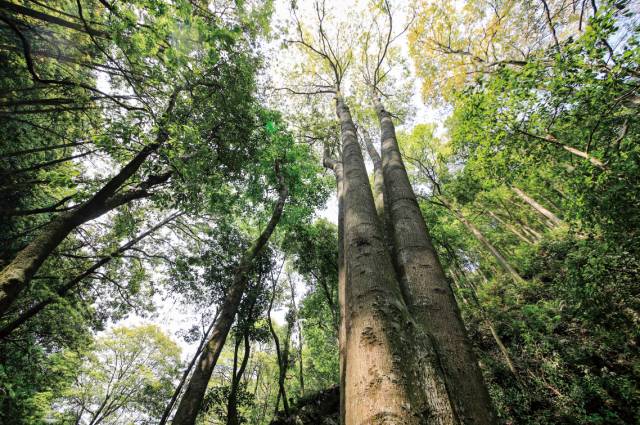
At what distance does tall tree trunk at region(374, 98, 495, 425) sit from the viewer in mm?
1244

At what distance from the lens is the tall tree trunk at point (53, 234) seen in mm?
2756

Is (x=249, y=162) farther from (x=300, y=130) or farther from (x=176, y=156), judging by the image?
(x=176, y=156)

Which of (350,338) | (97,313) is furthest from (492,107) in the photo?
(97,313)

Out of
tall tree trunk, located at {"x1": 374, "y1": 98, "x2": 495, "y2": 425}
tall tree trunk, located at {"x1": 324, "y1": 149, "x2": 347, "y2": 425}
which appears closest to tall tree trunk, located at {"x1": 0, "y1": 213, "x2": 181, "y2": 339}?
tall tree trunk, located at {"x1": 324, "y1": 149, "x2": 347, "y2": 425}

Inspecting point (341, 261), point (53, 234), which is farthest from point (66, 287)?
point (341, 261)

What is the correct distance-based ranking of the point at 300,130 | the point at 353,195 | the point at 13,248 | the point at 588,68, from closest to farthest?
the point at 353,195 < the point at 588,68 < the point at 13,248 < the point at 300,130

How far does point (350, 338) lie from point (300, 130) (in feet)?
25.6

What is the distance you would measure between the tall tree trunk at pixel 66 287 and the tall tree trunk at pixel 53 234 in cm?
182

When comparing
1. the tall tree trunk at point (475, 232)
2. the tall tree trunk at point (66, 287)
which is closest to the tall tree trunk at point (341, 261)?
the tall tree trunk at point (66, 287)

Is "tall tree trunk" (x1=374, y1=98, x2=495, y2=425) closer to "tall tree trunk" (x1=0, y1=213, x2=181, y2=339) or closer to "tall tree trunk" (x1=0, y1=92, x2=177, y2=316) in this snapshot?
"tall tree trunk" (x1=0, y1=92, x2=177, y2=316)

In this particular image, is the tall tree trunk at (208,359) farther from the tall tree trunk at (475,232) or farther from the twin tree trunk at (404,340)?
the tall tree trunk at (475,232)

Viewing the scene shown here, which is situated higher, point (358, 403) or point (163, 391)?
point (163, 391)

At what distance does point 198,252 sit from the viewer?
34.1 ft

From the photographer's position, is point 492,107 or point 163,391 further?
point 163,391
